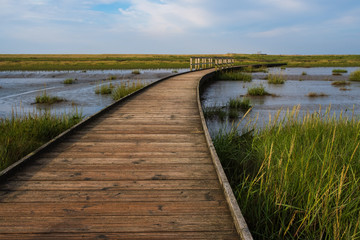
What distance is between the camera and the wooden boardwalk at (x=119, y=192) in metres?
2.14

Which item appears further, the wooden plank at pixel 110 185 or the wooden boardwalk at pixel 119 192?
the wooden plank at pixel 110 185

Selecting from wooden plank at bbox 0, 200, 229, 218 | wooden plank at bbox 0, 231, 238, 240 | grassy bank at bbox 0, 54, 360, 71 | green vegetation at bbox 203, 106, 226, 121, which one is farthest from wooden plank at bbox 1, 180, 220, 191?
grassy bank at bbox 0, 54, 360, 71

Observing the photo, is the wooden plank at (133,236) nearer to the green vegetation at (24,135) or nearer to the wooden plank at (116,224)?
the wooden plank at (116,224)

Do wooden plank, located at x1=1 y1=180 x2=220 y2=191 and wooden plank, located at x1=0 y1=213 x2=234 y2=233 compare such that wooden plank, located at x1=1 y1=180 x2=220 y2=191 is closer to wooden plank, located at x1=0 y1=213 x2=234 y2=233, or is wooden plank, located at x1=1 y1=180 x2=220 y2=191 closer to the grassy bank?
wooden plank, located at x1=0 y1=213 x2=234 y2=233

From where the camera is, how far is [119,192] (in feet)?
8.84

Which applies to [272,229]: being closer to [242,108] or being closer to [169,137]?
[169,137]

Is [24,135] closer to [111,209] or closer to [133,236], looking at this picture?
[111,209]

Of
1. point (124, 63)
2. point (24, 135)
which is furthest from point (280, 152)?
point (124, 63)

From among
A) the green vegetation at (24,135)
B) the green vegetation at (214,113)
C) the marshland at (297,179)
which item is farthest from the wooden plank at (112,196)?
the green vegetation at (214,113)

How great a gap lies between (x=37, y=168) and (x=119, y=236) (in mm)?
1679

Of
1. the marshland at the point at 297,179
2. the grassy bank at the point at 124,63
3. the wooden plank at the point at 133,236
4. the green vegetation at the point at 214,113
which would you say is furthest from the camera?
the grassy bank at the point at 124,63

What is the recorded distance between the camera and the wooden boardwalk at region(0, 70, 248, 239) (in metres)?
2.14

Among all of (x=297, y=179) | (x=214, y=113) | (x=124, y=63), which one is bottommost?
Answer: (x=214, y=113)

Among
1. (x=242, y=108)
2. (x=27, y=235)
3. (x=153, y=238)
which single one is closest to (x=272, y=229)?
(x=153, y=238)
